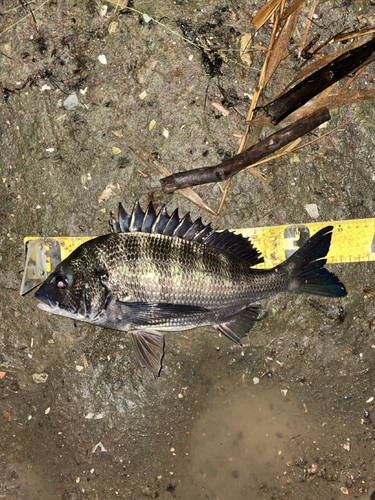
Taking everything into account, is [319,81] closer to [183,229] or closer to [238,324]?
[183,229]

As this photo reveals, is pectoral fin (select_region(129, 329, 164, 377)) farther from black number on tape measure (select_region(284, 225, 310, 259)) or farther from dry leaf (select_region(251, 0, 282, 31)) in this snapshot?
dry leaf (select_region(251, 0, 282, 31))

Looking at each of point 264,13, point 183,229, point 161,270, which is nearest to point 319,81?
point 264,13

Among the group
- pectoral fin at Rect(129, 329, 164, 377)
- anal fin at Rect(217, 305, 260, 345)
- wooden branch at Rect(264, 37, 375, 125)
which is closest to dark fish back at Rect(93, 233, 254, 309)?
anal fin at Rect(217, 305, 260, 345)

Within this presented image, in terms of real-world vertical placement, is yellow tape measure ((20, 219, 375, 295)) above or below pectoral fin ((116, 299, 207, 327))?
above

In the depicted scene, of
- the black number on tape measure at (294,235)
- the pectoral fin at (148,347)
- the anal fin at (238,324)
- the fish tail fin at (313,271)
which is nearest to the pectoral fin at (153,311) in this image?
the pectoral fin at (148,347)

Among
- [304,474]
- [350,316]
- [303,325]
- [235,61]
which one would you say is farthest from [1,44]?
[304,474]

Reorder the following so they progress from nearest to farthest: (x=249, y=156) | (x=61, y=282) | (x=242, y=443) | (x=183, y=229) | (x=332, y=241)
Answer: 1. (x=61, y=282)
2. (x=183, y=229)
3. (x=249, y=156)
4. (x=332, y=241)
5. (x=242, y=443)

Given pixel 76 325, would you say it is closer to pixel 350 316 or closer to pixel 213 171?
pixel 213 171

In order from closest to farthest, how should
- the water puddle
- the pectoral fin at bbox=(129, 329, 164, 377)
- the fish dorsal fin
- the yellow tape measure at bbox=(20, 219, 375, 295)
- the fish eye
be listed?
the fish eye < the fish dorsal fin < the pectoral fin at bbox=(129, 329, 164, 377) < the yellow tape measure at bbox=(20, 219, 375, 295) < the water puddle
